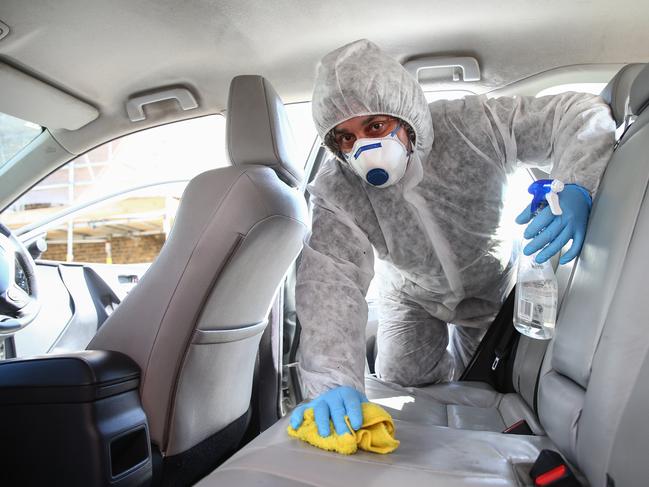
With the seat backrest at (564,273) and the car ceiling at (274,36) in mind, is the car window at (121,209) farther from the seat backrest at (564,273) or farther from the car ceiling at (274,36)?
the seat backrest at (564,273)

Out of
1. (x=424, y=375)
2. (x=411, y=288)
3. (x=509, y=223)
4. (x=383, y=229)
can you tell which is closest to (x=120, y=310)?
(x=383, y=229)

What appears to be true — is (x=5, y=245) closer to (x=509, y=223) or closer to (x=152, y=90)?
(x=152, y=90)

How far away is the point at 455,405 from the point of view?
1.39 m

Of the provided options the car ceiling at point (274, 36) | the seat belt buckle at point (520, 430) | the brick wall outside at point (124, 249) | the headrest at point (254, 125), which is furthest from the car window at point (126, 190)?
the seat belt buckle at point (520, 430)

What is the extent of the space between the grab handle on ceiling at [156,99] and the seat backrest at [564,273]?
143 cm

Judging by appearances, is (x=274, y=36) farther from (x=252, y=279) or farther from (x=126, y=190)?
(x=126, y=190)

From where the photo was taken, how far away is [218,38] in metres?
1.67

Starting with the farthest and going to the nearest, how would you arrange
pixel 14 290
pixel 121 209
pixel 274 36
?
1. pixel 121 209
2. pixel 274 36
3. pixel 14 290

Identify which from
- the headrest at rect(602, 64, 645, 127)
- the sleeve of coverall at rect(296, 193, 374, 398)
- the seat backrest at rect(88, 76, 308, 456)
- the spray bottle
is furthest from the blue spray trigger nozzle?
the seat backrest at rect(88, 76, 308, 456)

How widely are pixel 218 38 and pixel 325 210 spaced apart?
2.56 feet

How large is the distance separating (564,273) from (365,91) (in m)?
0.61

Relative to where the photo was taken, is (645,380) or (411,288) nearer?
(645,380)

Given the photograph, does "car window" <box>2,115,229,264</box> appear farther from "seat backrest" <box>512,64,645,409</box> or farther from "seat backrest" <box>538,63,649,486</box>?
"seat backrest" <box>538,63,649,486</box>

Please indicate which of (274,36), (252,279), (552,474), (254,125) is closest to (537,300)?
(552,474)
